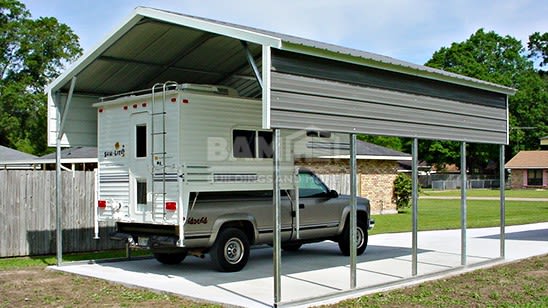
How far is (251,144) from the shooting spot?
11.7 metres

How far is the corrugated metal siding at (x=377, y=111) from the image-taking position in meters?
8.50

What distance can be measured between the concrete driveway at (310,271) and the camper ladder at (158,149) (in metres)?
1.22

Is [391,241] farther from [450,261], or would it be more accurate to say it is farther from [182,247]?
[182,247]

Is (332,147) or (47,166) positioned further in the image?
(47,166)

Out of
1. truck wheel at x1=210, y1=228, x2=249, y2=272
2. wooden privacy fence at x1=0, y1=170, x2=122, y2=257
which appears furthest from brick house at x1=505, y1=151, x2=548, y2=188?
truck wheel at x1=210, y1=228, x2=249, y2=272

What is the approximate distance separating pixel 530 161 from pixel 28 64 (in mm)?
48621

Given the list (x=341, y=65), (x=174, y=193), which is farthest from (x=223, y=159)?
(x=341, y=65)

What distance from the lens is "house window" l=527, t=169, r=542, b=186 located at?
68188 millimetres

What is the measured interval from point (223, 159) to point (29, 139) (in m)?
40.3

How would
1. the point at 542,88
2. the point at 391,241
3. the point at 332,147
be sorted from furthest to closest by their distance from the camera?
the point at 542,88 < the point at 391,241 < the point at 332,147

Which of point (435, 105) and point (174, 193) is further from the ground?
point (435, 105)

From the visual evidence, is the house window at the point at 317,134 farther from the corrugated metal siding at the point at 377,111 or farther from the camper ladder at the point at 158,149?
the camper ladder at the point at 158,149

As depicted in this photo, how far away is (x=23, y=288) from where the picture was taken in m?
10.1

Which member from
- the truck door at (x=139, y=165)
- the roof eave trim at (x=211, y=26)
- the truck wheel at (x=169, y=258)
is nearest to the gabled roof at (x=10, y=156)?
the truck wheel at (x=169, y=258)
